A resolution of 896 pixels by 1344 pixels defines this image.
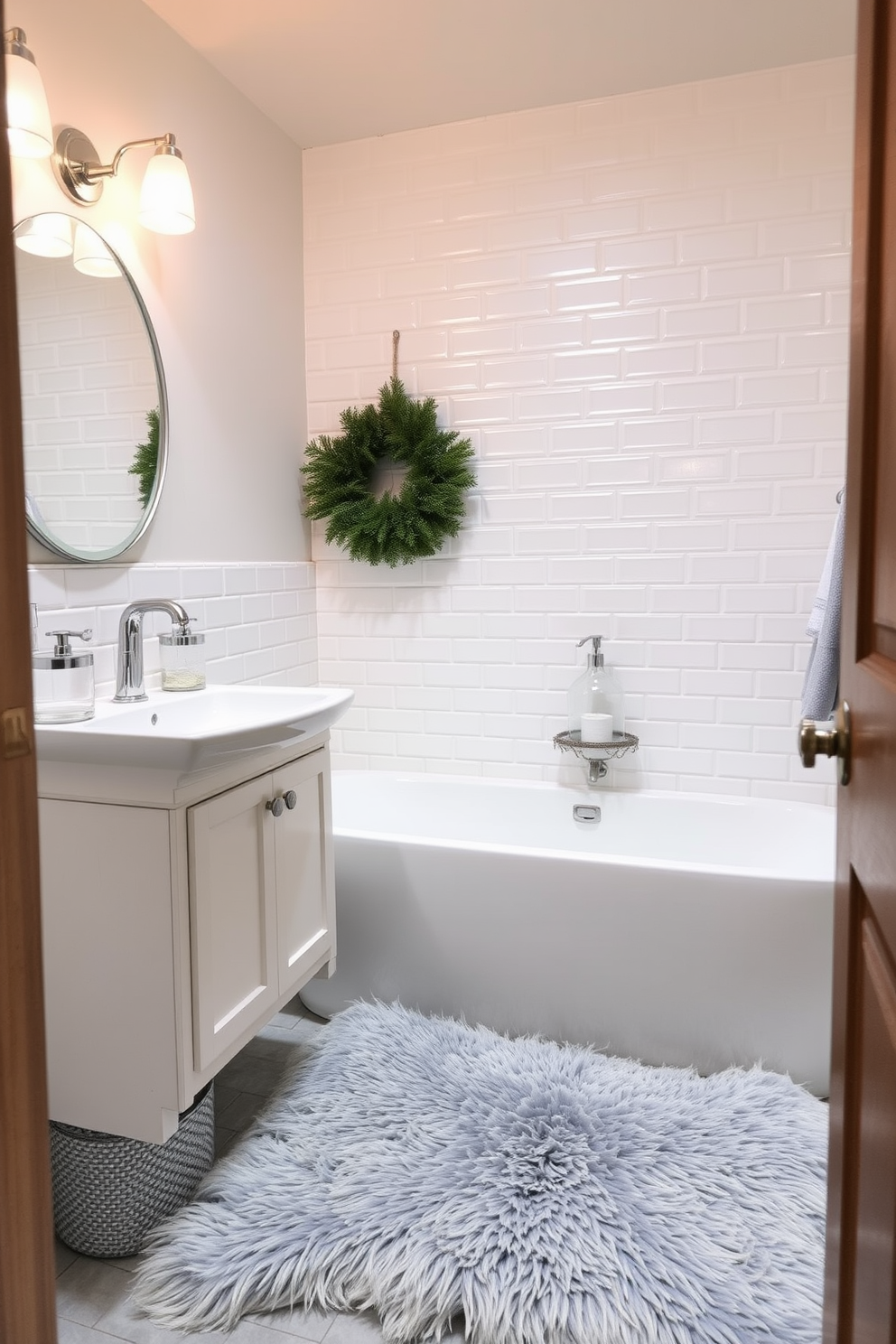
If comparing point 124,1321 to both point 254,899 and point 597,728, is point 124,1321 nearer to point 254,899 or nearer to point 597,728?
point 254,899

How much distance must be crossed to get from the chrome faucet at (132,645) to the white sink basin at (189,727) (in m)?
0.04

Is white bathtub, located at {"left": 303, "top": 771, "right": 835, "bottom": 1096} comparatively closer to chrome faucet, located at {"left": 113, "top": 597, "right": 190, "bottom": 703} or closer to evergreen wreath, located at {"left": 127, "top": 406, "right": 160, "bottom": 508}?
chrome faucet, located at {"left": 113, "top": 597, "right": 190, "bottom": 703}

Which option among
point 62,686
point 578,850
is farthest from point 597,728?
point 62,686

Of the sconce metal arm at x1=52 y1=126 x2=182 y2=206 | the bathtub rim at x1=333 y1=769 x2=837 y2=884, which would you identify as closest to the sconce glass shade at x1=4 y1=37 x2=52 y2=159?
the sconce metal arm at x1=52 y1=126 x2=182 y2=206

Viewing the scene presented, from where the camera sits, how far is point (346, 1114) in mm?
1994

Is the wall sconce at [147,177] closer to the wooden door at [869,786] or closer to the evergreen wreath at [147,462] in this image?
the evergreen wreath at [147,462]

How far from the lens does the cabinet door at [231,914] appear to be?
64.0 inches

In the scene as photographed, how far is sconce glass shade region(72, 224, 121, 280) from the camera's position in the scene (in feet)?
6.68

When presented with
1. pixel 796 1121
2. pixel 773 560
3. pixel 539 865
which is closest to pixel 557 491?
pixel 773 560

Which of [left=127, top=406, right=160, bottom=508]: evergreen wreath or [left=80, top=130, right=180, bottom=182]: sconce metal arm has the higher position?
[left=80, top=130, right=180, bottom=182]: sconce metal arm

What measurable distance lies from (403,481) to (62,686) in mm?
1589

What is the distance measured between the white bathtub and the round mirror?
1.06 m

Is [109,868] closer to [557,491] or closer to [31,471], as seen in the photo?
[31,471]

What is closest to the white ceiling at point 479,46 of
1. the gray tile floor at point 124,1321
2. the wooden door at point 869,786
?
the wooden door at point 869,786
